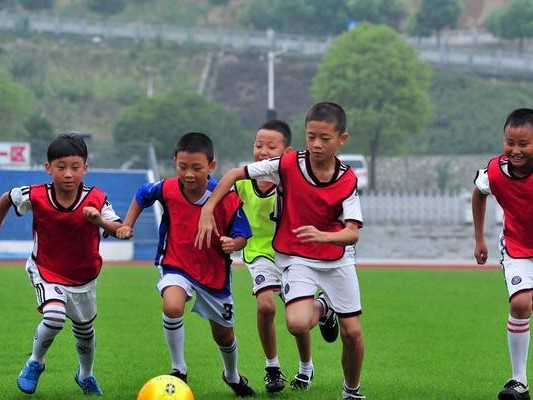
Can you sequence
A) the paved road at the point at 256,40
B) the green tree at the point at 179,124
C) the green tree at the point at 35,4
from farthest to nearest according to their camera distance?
the green tree at the point at 35,4
the paved road at the point at 256,40
the green tree at the point at 179,124

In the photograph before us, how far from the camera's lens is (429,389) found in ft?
34.3

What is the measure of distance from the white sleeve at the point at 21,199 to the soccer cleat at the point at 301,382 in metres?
2.60

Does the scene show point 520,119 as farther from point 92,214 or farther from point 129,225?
point 92,214

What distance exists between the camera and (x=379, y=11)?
122 m

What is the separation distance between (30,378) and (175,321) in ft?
3.70

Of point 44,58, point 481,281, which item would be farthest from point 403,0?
point 481,281

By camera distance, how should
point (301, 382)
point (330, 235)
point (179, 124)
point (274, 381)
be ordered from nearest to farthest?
point (330, 235) → point (274, 381) → point (301, 382) → point (179, 124)

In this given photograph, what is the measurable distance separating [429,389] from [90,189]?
3178 millimetres

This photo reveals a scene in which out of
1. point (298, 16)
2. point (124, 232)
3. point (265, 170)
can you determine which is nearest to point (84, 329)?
point (124, 232)

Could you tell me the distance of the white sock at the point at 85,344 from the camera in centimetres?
968

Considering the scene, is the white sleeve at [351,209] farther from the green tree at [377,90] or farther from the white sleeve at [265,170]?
the green tree at [377,90]

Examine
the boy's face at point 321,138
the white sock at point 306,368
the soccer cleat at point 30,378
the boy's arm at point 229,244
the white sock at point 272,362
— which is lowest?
the white sock at point 306,368

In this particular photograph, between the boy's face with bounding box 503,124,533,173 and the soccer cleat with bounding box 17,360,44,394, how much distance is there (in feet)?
12.4

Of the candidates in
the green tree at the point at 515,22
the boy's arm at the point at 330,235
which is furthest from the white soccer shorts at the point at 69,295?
the green tree at the point at 515,22
